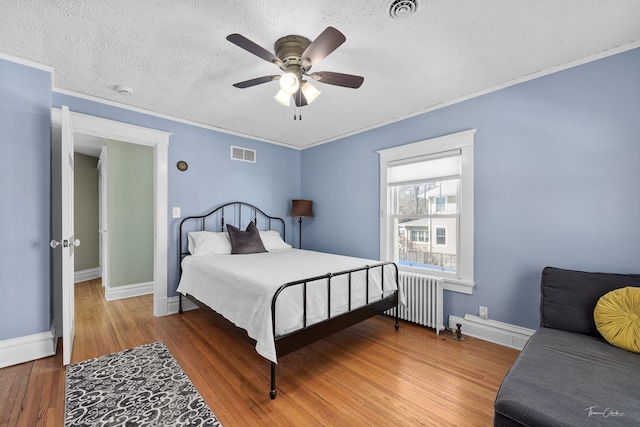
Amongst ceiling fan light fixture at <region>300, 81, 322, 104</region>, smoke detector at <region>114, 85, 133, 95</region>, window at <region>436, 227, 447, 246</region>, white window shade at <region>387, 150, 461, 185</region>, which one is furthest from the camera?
window at <region>436, 227, 447, 246</region>

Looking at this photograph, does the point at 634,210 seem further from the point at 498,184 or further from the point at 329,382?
the point at 329,382

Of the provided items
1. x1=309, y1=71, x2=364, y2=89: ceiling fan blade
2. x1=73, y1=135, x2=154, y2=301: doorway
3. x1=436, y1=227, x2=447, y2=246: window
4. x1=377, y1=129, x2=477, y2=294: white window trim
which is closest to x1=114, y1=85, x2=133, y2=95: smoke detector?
x1=73, y1=135, x2=154, y2=301: doorway

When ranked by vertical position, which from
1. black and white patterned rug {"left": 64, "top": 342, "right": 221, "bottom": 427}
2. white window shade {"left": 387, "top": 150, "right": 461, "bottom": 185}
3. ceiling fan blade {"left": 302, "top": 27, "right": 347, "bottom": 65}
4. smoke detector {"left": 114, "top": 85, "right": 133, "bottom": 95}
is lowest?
black and white patterned rug {"left": 64, "top": 342, "right": 221, "bottom": 427}

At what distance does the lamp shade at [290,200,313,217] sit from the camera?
4.52 m

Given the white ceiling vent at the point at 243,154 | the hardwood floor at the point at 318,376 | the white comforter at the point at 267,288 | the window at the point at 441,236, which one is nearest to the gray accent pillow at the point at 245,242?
the white comforter at the point at 267,288

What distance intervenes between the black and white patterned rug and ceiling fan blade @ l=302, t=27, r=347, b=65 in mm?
2361

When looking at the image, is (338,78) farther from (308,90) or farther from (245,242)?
(245,242)

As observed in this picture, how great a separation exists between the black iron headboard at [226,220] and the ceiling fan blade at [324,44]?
2.79 metres

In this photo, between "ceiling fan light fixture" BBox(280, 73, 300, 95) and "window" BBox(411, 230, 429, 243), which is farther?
"window" BBox(411, 230, 429, 243)

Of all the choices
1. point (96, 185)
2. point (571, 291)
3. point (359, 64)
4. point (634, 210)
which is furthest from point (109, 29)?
point (96, 185)

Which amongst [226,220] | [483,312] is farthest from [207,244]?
[483,312]

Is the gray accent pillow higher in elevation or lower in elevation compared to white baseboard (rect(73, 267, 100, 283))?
higher

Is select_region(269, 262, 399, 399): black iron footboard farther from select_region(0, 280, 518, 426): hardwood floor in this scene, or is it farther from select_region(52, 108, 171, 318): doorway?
select_region(52, 108, 171, 318): doorway

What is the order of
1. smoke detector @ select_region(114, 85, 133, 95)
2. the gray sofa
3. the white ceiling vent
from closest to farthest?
the gray sofa, smoke detector @ select_region(114, 85, 133, 95), the white ceiling vent
